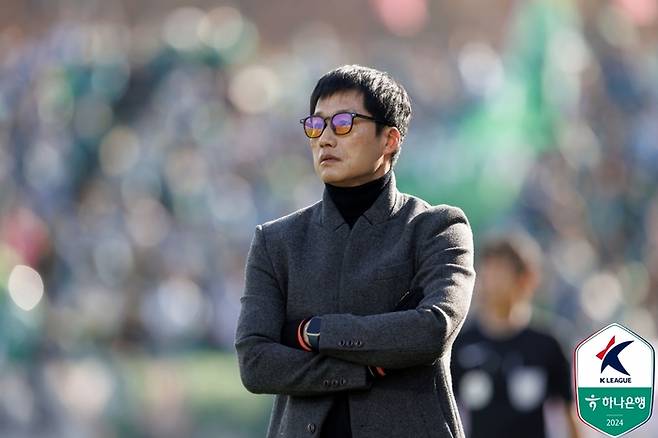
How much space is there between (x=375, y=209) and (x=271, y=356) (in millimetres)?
342

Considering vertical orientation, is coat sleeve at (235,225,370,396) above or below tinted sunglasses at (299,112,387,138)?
below

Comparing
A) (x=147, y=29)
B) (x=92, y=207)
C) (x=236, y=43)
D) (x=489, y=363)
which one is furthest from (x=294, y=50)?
(x=489, y=363)

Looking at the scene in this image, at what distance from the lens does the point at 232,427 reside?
330 inches

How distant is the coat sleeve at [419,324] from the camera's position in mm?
2309

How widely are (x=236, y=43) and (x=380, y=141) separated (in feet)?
24.0

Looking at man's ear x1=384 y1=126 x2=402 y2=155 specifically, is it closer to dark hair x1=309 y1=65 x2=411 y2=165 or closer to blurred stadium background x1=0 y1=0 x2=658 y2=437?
dark hair x1=309 y1=65 x2=411 y2=165

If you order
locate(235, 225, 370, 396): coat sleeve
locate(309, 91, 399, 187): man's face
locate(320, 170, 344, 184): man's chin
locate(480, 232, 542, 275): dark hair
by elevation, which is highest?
locate(309, 91, 399, 187): man's face

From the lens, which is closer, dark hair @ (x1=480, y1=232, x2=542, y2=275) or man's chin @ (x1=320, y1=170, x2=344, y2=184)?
man's chin @ (x1=320, y1=170, x2=344, y2=184)

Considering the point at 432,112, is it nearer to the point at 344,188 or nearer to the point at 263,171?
the point at 263,171

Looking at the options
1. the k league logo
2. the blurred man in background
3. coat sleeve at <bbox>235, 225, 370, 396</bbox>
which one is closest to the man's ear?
coat sleeve at <bbox>235, 225, 370, 396</bbox>

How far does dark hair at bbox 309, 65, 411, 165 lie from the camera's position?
245cm

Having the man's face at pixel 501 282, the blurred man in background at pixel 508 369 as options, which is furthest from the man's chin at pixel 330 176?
the man's face at pixel 501 282

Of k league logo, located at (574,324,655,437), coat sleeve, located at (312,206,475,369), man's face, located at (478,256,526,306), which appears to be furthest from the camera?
man's face, located at (478,256,526,306)

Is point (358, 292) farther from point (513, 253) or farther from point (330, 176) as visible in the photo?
point (513, 253)
